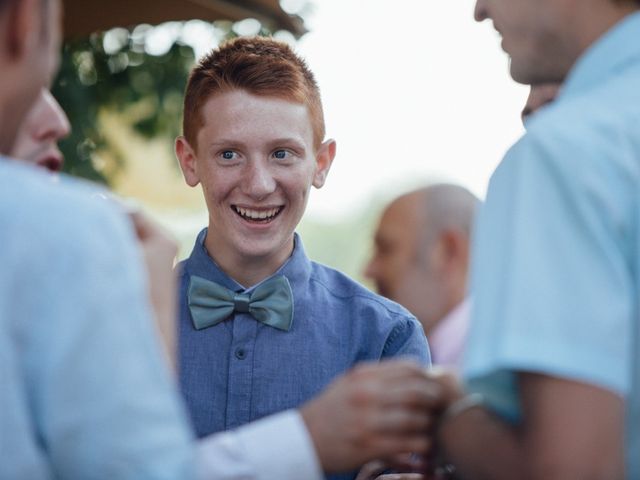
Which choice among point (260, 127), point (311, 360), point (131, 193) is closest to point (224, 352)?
point (311, 360)

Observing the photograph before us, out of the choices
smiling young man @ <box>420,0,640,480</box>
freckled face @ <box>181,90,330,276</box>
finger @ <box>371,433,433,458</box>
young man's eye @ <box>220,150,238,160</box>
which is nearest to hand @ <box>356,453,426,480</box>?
finger @ <box>371,433,433,458</box>

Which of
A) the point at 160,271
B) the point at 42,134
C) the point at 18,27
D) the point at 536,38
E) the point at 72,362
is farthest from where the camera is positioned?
the point at 42,134

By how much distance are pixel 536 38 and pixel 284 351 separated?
1.50 metres

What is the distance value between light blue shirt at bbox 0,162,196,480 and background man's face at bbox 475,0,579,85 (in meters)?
0.81

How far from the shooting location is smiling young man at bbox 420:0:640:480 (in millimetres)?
1492

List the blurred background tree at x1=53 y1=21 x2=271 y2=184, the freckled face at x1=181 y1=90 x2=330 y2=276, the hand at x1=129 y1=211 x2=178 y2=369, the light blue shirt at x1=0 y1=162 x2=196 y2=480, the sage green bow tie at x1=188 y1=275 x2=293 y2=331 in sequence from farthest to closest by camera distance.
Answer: the blurred background tree at x1=53 y1=21 x2=271 y2=184, the freckled face at x1=181 y1=90 x2=330 y2=276, the sage green bow tie at x1=188 y1=275 x2=293 y2=331, the hand at x1=129 y1=211 x2=178 y2=369, the light blue shirt at x1=0 y1=162 x2=196 y2=480

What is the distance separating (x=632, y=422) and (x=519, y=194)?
14.6 inches

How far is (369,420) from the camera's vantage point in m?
1.88

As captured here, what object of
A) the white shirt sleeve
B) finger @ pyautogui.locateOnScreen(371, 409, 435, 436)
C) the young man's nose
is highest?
the young man's nose

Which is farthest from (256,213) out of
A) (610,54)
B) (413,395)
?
(610,54)

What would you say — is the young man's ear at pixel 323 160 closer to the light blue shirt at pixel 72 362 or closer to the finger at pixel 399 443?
the finger at pixel 399 443

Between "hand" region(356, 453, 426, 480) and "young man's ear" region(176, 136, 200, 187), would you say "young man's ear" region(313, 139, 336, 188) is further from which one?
"hand" region(356, 453, 426, 480)

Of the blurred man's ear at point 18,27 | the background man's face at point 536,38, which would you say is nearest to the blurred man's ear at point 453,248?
the background man's face at point 536,38

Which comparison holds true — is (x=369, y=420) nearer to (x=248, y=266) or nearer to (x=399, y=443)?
(x=399, y=443)
